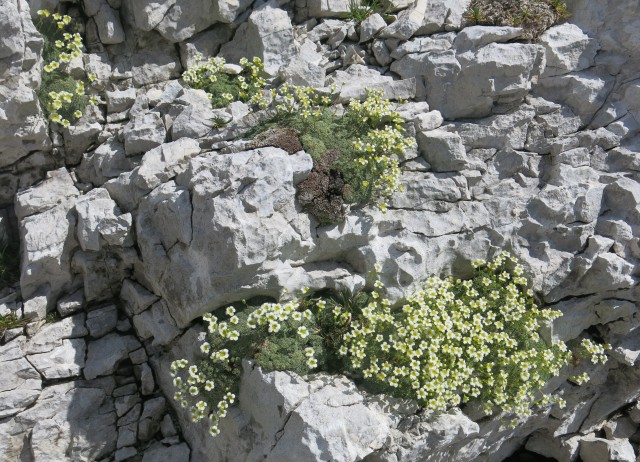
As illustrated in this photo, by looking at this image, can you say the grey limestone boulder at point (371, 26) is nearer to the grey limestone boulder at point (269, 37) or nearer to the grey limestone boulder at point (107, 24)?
the grey limestone boulder at point (269, 37)

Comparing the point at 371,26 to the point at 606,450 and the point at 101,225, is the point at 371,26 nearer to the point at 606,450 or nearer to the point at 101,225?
the point at 101,225

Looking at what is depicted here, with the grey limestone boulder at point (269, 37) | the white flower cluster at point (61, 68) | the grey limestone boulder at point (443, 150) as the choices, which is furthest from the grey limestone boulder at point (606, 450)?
the white flower cluster at point (61, 68)

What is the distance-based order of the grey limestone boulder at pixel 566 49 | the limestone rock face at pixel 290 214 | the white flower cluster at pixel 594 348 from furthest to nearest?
the grey limestone boulder at pixel 566 49 → the white flower cluster at pixel 594 348 → the limestone rock face at pixel 290 214

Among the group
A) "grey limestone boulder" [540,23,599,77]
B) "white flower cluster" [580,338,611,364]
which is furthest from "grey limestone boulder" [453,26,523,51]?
"white flower cluster" [580,338,611,364]

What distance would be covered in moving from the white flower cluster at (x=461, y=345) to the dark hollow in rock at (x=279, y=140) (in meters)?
2.62

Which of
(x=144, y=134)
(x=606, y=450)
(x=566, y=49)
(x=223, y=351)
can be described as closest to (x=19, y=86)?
→ (x=144, y=134)

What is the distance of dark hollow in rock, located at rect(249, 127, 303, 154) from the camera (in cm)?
814

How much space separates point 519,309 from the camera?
26.8 ft

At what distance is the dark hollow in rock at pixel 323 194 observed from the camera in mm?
7949

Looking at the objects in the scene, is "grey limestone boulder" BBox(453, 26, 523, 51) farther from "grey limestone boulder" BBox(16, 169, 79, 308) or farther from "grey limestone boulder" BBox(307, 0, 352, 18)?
"grey limestone boulder" BBox(16, 169, 79, 308)

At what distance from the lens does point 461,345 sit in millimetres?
7961

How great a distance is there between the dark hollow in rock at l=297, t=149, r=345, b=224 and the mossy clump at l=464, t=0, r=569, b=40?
4.62 m

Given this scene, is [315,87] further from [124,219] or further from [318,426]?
[318,426]

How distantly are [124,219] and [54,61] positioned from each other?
325 cm
